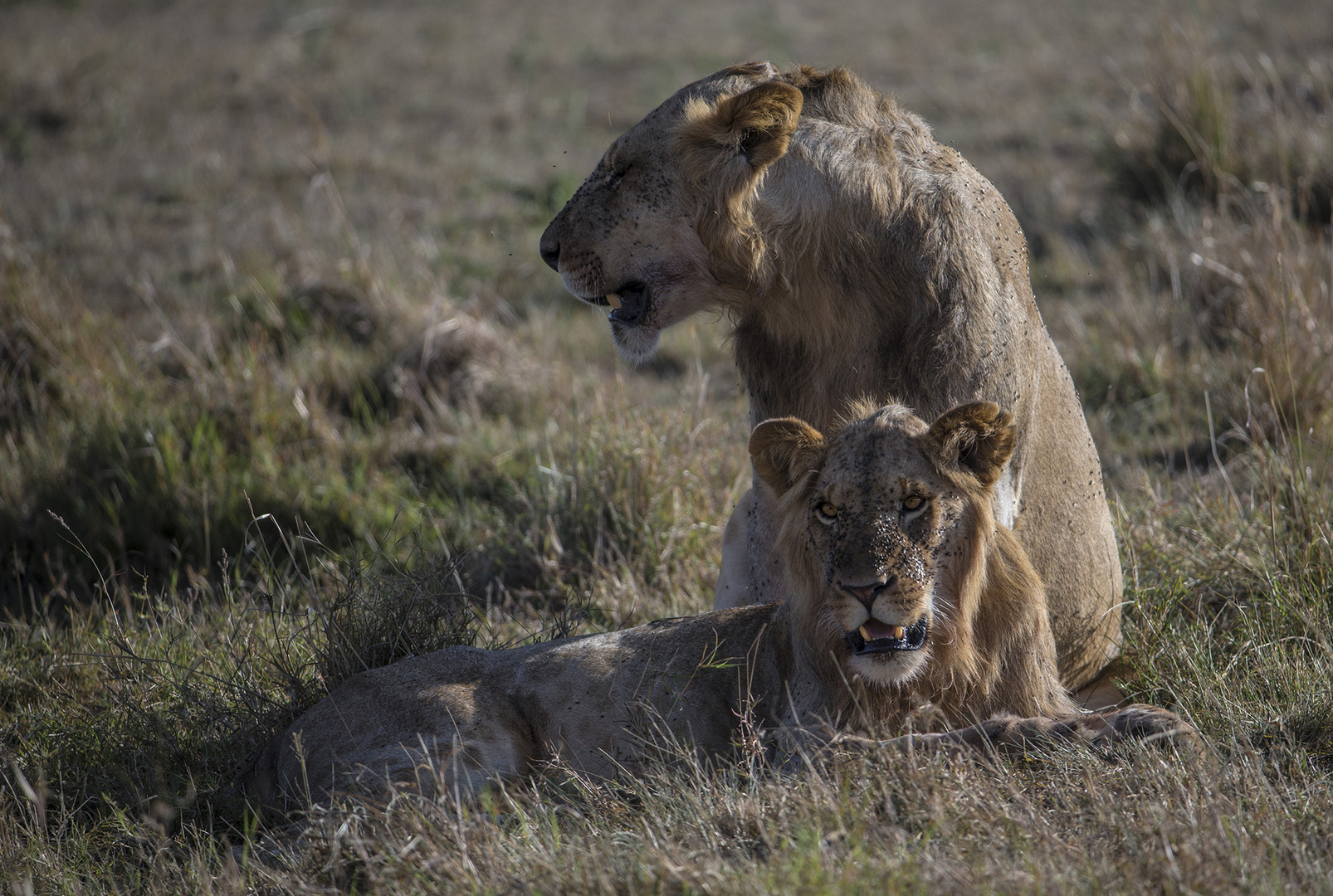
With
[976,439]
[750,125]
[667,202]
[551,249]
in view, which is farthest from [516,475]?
[976,439]

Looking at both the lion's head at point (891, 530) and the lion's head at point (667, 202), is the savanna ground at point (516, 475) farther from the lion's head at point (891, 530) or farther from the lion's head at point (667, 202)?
the lion's head at point (667, 202)

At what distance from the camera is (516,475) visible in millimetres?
6320

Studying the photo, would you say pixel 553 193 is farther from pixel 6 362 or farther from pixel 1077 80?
pixel 1077 80

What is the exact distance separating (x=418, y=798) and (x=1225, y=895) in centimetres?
192

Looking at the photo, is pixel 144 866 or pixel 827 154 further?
pixel 827 154

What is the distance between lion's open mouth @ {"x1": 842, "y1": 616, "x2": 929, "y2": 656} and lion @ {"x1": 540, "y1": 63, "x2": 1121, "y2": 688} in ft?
1.93

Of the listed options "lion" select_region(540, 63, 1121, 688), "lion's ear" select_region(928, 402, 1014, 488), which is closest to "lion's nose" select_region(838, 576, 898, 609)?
"lion's ear" select_region(928, 402, 1014, 488)

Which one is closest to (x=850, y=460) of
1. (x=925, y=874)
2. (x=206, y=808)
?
(x=925, y=874)

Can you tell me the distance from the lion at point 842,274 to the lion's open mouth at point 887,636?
0.59 m

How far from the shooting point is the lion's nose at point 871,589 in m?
2.87

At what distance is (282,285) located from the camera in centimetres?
833

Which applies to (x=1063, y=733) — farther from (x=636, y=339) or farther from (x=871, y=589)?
(x=636, y=339)

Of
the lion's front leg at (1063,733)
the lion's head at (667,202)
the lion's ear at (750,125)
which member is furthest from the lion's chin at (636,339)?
the lion's front leg at (1063,733)

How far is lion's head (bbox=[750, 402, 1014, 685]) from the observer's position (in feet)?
9.57
